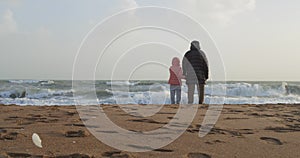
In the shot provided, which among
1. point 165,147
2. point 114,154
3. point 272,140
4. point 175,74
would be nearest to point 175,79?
point 175,74

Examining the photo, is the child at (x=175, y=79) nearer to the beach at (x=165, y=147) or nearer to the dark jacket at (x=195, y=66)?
the dark jacket at (x=195, y=66)

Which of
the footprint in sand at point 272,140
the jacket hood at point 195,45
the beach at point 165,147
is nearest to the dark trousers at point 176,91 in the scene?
the jacket hood at point 195,45

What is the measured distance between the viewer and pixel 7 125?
436cm

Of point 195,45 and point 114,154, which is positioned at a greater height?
point 195,45

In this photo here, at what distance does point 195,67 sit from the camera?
8047 mm

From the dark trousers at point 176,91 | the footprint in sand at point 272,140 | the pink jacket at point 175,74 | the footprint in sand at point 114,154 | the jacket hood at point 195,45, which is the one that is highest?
the jacket hood at point 195,45

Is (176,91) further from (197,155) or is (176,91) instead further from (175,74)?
(197,155)

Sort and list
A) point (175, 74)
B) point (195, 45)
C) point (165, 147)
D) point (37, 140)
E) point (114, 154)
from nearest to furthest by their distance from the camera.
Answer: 1. point (114, 154)
2. point (165, 147)
3. point (37, 140)
4. point (195, 45)
5. point (175, 74)

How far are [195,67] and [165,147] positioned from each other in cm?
494

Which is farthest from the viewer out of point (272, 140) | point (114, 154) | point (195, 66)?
point (195, 66)

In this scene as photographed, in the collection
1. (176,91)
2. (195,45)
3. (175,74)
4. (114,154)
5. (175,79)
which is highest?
(195,45)

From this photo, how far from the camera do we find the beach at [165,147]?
3064 mm

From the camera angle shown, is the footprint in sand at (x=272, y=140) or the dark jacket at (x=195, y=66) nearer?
the footprint in sand at (x=272, y=140)

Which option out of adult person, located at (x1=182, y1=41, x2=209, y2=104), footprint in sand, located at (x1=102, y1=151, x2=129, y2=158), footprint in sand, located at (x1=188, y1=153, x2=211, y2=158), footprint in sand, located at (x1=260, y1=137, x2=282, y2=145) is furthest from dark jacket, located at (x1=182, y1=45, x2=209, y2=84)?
footprint in sand, located at (x1=102, y1=151, x2=129, y2=158)
